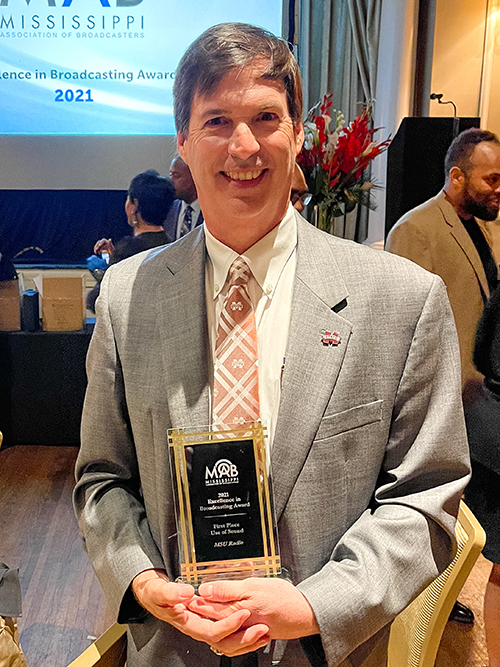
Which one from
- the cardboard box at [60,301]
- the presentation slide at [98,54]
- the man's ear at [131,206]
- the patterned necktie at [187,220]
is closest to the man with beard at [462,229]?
the patterned necktie at [187,220]

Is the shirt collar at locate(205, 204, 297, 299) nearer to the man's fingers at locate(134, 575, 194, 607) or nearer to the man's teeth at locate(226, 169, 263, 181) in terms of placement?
the man's teeth at locate(226, 169, 263, 181)

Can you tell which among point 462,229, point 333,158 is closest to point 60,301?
point 333,158

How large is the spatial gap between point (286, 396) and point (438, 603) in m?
0.66

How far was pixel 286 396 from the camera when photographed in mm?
1062

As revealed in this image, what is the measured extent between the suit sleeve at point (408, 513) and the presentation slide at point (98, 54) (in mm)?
4071

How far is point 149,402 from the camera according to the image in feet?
3.65

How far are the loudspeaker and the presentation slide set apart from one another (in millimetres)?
2131

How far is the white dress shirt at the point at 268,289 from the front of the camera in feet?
3.67

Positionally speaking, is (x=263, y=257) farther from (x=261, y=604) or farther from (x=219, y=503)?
(x=261, y=604)

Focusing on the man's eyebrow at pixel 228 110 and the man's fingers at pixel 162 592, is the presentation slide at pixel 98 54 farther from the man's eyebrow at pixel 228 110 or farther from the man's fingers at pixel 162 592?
the man's fingers at pixel 162 592

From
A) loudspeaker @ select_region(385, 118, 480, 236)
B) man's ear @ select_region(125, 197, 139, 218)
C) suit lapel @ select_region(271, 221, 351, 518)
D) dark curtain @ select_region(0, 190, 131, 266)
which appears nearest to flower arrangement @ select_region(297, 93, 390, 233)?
loudspeaker @ select_region(385, 118, 480, 236)

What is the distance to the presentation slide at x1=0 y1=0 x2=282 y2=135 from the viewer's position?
4516 mm

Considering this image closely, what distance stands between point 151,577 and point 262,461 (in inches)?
11.5

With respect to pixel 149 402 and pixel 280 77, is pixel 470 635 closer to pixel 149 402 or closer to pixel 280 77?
pixel 149 402
